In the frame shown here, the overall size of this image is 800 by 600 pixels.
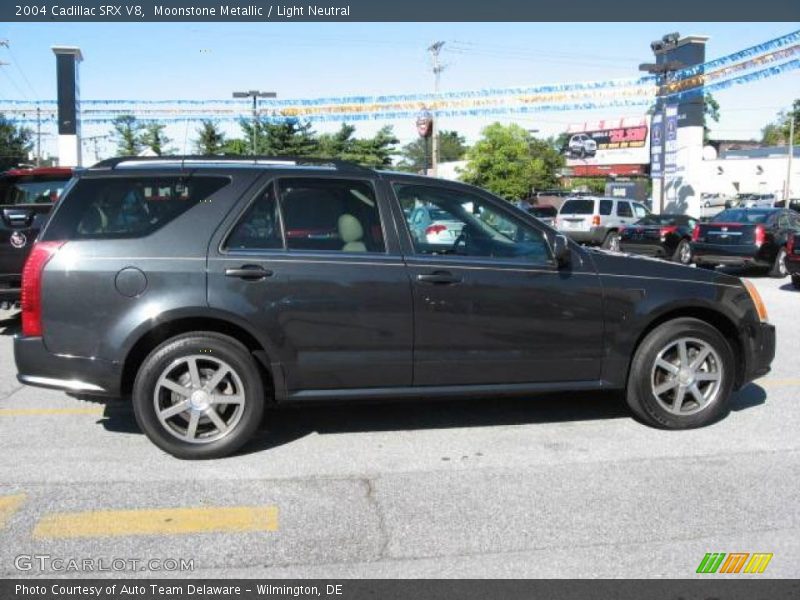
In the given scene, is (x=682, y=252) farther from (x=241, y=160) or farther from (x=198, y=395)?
(x=198, y=395)

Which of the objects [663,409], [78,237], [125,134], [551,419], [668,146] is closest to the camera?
[78,237]

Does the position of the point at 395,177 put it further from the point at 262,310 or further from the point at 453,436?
the point at 453,436

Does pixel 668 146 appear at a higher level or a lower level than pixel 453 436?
higher

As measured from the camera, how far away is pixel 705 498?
4160mm

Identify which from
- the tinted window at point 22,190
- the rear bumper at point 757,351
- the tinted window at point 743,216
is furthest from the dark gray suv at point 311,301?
the tinted window at point 743,216

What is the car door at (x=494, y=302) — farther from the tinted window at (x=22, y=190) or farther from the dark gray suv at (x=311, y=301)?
the tinted window at (x=22, y=190)

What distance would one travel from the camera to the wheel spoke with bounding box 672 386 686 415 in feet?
17.4

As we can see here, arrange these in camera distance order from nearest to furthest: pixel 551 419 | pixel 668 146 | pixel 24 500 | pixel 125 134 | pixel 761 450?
pixel 24 500, pixel 761 450, pixel 551 419, pixel 668 146, pixel 125 134

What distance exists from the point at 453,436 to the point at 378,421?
62 centimetres

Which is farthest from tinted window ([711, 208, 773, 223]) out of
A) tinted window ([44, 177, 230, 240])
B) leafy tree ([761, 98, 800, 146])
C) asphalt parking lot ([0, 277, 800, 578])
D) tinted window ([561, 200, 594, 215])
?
leafy tree ([761, 98, 800, 146])

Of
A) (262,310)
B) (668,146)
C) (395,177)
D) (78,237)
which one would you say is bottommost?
(262,310)

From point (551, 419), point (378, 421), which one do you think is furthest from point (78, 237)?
point (551, 419)

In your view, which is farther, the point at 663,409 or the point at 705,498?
the point at 663,409

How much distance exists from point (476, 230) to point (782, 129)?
119 meters
